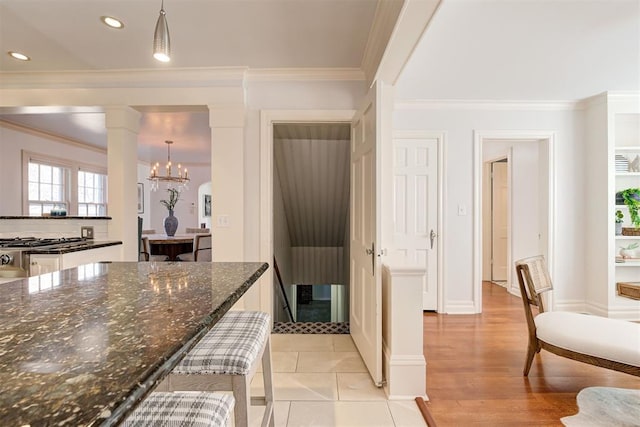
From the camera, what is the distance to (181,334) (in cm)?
63

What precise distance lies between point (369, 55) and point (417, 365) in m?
2.23

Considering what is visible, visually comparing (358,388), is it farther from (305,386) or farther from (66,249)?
(66,249)

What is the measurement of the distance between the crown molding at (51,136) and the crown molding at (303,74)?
4071 mm

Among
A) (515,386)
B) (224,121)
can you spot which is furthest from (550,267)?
(224,121)

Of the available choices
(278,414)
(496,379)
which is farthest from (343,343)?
(496,379)

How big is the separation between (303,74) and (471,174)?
6.87 ft

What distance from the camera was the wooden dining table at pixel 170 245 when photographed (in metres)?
5.15

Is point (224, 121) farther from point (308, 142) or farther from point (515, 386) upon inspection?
point (515, 386)

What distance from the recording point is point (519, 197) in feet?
14.1

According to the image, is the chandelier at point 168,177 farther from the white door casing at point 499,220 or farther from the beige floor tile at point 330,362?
the white door casing at point 499,220

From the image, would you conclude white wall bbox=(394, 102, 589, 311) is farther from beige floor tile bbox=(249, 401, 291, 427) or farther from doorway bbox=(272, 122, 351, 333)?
beige floor tile bbox=(249, 401, 291, 427)

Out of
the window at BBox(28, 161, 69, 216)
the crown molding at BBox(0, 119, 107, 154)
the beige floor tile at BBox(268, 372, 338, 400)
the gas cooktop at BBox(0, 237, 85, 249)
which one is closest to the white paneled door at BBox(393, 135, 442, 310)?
the beige floor tile at BBox(268, 372, 338, 400)

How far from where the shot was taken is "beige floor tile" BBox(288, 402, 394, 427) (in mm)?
1721

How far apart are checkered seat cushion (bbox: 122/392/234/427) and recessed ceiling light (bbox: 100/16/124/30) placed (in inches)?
92.4
